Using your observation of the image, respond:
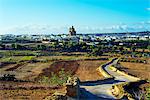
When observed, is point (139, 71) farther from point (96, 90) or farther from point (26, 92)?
point (26, 92)

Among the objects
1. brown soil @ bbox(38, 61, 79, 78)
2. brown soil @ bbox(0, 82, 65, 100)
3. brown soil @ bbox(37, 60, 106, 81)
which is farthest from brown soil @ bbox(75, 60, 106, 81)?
brown soil @ bbox(0, 82, 65, 100)

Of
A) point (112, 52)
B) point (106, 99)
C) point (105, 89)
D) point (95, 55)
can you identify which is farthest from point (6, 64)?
point (106, 99)

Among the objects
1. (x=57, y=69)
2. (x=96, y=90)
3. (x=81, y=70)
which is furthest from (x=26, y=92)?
(x=57, y=69)

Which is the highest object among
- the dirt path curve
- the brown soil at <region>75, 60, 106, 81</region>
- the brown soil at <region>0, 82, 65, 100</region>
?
the brown soil at <region>0, 82, 65, 100</region>

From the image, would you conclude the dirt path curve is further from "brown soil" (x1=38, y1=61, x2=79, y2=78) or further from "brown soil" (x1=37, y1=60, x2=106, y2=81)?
"brown soil" (x1=38, y1=61, x2=79, y2=78)

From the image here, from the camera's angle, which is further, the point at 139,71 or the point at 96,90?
the point at 139,71

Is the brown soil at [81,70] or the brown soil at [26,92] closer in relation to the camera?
the brown soil at [26,92]

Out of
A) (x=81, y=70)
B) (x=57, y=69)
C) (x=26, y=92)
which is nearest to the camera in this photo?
(x=26, y=92)

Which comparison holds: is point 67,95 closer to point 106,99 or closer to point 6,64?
point 106,99

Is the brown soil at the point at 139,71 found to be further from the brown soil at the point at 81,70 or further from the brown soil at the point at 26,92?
the brown soil at the point at 26,92

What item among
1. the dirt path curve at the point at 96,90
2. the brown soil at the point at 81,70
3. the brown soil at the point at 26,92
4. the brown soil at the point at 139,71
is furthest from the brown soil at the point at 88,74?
the brown soil at the point at 26,92

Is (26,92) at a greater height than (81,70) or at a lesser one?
greater
